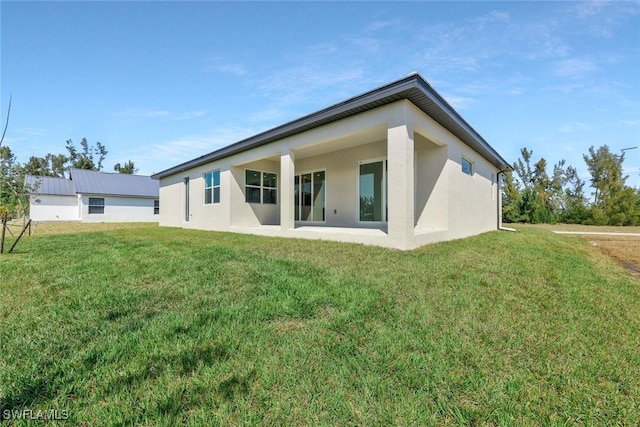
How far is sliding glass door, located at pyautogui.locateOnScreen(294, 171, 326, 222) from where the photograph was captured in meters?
11.4

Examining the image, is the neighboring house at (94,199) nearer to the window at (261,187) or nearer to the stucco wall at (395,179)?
the stucco wall at (395,179)

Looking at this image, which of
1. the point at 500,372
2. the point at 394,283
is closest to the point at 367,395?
the point at 500,372

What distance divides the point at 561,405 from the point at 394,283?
2333 mm

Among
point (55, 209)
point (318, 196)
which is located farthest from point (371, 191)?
point (55, 209)

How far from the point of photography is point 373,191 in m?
9.77

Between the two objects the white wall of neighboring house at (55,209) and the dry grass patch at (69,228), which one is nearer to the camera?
the dry grass patch at (69,228)

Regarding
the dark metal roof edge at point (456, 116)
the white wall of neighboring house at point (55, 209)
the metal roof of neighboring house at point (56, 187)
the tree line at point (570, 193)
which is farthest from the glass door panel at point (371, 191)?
the metal roof of neighboring house at point (56, 187)

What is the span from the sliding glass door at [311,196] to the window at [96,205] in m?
23.7

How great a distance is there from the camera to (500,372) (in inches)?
83.8

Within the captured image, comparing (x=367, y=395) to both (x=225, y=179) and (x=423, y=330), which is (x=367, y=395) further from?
(x=225, y=179)

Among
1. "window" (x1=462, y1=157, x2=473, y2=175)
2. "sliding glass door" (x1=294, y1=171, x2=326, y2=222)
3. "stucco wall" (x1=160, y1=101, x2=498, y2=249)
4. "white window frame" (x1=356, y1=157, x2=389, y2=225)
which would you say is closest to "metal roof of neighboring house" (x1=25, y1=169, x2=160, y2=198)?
"stucco wall" (x1=160, y1=101, x2=498, y2=249)

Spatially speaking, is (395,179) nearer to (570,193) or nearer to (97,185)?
(97,185)

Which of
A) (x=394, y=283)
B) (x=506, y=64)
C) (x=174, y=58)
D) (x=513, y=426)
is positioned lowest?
(x=513, y=426)

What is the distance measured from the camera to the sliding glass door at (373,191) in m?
9.47
